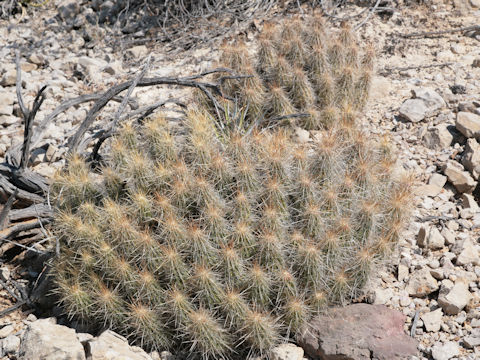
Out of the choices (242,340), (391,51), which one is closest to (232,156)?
(242,340)

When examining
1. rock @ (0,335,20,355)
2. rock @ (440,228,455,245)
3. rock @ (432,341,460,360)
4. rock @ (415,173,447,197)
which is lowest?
rock @ (432,341,460,360)

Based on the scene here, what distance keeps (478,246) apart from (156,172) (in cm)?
248

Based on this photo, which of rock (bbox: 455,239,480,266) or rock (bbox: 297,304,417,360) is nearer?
rock (bbox: 297,304,417,360)

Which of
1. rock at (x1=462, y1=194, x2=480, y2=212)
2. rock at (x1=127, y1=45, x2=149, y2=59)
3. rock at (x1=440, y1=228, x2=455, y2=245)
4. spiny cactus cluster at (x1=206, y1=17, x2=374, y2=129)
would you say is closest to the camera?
rock at (x1=440, y1=228, x2=455, y2=245)

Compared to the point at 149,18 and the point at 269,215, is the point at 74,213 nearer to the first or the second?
the point at 269,215

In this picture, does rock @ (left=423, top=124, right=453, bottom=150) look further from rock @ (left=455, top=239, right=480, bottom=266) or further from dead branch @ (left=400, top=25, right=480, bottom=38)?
dead branch @ (left=400, top=25, right=480, bottom=38)

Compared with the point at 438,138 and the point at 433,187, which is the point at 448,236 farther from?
the point at 438,138

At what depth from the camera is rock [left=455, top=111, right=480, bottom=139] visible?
4648 millimetres

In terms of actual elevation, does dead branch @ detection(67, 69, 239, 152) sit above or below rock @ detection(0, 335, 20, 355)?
above

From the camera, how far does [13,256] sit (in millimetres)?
4473

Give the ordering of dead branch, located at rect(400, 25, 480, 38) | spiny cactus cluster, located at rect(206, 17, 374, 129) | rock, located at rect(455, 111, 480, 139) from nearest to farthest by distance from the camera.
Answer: rock, located at rect(455, 111, 480, 139) → spiny cactus cluster, located at rect(206, 17, 374, 129) → dead branch, located at rect(400, 25, 480, 38)

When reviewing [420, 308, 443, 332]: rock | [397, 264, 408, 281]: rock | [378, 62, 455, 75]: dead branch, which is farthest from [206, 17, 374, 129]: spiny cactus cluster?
[420, 308, 443, 332]: rock

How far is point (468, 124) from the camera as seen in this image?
4676mm

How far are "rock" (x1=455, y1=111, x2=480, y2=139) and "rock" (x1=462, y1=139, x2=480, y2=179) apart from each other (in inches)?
4.3
